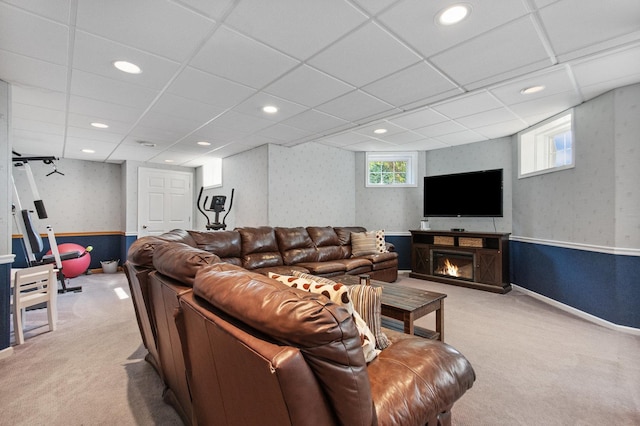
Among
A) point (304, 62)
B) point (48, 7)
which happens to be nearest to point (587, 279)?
point (304, 62)

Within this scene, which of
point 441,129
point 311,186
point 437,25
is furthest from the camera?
point 311,186

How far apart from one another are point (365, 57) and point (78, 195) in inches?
269

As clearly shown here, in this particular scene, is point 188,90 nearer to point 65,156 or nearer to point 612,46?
point 612,46

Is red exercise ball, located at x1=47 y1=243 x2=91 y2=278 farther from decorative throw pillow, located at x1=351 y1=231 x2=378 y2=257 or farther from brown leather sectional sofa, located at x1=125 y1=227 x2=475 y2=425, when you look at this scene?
decorative throw pillow, located at x1=351 y1=231 x2=378 y2=257

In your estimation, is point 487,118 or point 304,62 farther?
point 487,118

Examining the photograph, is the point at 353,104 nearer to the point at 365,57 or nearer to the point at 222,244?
Answer: the point at 365,57

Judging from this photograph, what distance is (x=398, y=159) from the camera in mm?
6031

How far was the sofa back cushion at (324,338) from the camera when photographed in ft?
2.50

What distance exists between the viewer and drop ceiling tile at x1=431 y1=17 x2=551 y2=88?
6.64 feet

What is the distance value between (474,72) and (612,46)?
0.91 meters

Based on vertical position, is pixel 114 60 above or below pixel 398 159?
above

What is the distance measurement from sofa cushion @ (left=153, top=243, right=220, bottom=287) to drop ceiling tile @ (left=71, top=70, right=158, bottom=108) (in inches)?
78.3

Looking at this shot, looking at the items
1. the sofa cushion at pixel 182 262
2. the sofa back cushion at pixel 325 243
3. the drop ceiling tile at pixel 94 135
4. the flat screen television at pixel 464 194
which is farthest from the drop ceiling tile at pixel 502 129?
the drop ceiling tile at pixel 94 135

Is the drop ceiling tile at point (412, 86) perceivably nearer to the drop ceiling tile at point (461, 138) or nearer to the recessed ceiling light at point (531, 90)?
the recessed ceiling light at point (531, 90)
